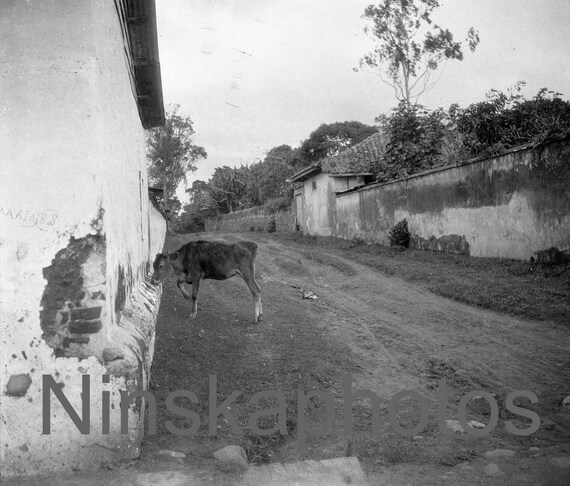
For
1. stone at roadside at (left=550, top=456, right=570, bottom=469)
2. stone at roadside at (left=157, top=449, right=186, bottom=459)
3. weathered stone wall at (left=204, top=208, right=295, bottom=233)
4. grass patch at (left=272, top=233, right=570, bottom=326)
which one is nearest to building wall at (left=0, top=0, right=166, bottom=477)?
stone at roadside at (left=157, top=449, right=186, bottom=459)

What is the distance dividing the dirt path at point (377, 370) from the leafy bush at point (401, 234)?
686 centimetres

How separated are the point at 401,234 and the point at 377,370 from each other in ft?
39.2

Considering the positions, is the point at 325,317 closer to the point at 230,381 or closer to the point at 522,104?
the point at 230,381

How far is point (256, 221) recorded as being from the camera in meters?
39.2

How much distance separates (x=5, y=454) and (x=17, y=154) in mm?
1953

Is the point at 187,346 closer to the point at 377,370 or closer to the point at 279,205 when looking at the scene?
the point at 377,370

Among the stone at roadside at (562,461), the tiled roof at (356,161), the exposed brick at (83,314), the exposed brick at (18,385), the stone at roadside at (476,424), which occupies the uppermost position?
the tiled roof at (356,161)

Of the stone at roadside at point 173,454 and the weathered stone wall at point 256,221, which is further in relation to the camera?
the weathered stone wall at point 256,221

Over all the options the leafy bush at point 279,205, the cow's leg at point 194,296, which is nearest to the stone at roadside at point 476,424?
the cow's leg at point 194,296

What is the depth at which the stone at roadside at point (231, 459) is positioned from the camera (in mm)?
3432

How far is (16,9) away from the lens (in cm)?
338

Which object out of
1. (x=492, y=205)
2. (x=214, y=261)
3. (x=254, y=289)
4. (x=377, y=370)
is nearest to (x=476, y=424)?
(x=377, y=370)

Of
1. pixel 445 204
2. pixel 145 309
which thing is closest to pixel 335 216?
pixel 445 204

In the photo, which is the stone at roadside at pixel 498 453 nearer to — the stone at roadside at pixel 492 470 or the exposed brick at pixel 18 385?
the stone at roadside at pixel 492 470
